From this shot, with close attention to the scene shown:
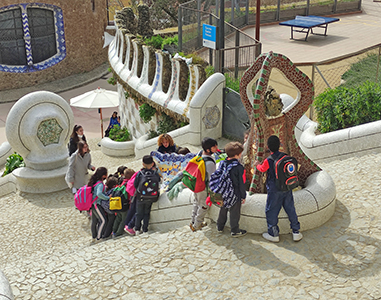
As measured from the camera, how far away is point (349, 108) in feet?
29.0

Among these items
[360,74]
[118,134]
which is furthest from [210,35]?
[118,134]

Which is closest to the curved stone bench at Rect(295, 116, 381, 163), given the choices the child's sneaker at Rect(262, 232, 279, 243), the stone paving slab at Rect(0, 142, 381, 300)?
the stone paving slab at Rect(0, 142, 381, 300)

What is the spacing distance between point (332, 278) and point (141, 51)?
9906mm

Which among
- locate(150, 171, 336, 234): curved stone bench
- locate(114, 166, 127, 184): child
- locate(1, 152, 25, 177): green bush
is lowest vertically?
locate(1, 152, 25, 177): green bush

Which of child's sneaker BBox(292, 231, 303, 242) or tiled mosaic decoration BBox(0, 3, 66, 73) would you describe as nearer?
child's sneaker BBox(292, 231, 303, 242)

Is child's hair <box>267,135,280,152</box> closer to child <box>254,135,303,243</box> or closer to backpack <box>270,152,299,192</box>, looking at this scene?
child <box>254,135,303,243</box>

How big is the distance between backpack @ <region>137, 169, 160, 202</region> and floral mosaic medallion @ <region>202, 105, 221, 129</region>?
3788mm

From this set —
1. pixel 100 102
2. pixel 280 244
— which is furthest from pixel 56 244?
pixel 100 102

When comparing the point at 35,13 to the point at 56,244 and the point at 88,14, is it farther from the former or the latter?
the point at 56,244

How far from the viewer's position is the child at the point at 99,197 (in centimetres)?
733

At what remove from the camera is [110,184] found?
742 cm

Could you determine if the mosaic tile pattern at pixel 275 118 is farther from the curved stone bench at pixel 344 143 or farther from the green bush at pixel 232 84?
the green bush at pixel 232 84

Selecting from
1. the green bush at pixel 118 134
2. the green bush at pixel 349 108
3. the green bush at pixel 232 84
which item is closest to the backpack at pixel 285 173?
the green bush at pixel 349 108

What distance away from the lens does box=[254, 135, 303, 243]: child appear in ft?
18.9
